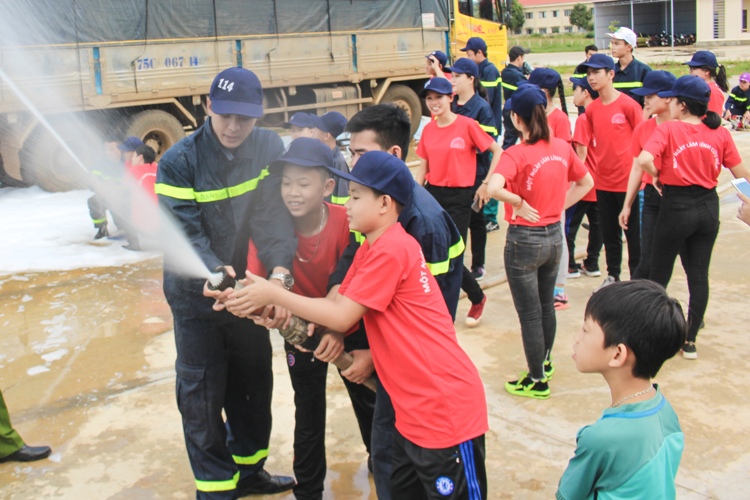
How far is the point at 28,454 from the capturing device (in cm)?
397

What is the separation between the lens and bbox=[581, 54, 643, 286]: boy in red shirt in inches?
242

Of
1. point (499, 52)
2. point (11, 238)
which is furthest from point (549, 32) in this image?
point (11, 238)

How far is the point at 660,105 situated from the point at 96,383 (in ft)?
14.3

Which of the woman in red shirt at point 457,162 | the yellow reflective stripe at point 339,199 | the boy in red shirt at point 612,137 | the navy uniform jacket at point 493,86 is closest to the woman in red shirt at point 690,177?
the boy in red shirt at point 612,137

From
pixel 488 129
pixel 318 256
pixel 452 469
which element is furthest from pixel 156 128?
pixel 452 469

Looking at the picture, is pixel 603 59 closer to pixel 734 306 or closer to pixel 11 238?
pixel 734 306

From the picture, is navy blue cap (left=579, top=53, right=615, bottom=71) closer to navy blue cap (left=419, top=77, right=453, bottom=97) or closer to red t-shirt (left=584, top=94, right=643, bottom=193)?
red t-shirt (left=584, top=94, right=643, bottom=193)

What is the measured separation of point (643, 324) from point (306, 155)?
165 centimetres

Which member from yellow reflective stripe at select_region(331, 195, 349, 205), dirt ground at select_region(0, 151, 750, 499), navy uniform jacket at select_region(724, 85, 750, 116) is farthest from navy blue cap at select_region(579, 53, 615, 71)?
navy uniform jacket at select_region(724, 85, 750, 116)

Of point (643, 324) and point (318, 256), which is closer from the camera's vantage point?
point (643, 324)

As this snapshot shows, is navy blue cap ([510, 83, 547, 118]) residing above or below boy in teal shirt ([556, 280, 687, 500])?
above

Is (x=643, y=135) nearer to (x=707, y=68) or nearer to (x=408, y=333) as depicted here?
(x=707, y=68)

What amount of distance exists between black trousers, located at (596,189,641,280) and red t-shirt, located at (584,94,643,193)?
0.11m

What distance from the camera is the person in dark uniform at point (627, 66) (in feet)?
23.0
